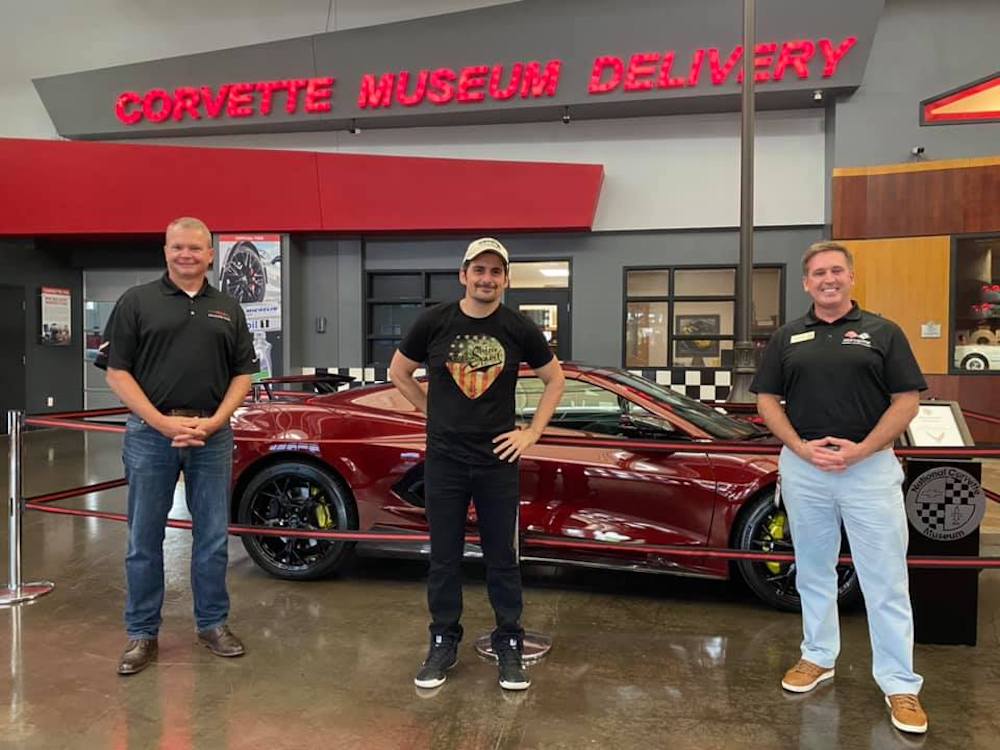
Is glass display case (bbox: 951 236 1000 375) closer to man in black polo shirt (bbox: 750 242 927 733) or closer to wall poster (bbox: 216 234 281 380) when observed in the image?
man in black polo shirt (bbox: 750 242 927 733)

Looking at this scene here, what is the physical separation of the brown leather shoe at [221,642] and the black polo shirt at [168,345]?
37.5 inches

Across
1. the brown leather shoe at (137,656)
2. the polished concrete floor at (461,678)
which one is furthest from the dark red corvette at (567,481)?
the brown leather shoe at (137,656)

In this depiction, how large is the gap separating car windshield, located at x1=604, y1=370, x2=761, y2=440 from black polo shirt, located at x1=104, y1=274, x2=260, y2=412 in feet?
6.57

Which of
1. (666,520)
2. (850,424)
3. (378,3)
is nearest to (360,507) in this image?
(666,520)

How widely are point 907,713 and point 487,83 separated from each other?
26.0ft

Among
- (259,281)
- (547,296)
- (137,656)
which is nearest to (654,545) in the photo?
(137,656)

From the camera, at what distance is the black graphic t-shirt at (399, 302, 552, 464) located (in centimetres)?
265

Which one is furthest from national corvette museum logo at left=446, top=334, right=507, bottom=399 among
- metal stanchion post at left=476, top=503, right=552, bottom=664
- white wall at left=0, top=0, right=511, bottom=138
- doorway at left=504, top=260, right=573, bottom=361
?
white wall at left=0, top=0, right=511, bottom=138

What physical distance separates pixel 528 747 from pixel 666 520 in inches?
56.5

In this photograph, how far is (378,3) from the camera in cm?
977

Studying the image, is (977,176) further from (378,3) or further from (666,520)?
(378,3)

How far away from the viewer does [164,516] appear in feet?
9.69

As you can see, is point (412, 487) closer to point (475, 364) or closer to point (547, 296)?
point (475, 364)

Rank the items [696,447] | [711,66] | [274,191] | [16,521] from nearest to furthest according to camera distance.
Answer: [696,447]
[16,521]
[711,66]
[274,191]
